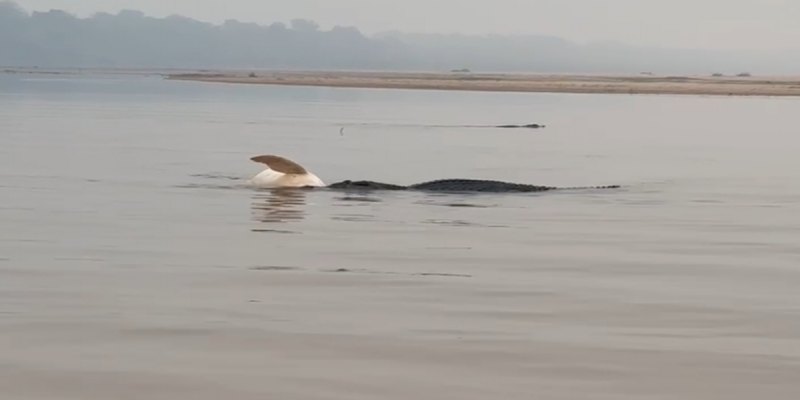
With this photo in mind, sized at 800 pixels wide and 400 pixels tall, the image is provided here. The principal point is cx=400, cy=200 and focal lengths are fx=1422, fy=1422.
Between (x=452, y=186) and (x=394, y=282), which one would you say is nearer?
(x=394, y=282)

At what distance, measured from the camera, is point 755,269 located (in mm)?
11625

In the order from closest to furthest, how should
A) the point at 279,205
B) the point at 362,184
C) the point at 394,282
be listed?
1. the point at 394,282
2. the point at 279,205
3. the point at 362,184

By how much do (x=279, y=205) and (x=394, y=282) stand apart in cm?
599

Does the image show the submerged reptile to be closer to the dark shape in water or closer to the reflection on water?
the dark shape in water

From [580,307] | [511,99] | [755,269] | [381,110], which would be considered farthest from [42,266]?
[511,99]

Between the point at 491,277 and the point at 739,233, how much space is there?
4438 mm

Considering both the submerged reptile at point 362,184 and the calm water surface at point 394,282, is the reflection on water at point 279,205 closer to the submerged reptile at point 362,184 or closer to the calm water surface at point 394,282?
the calm water surface at point 394,282

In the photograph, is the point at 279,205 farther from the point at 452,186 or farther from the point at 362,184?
the point at 452,186

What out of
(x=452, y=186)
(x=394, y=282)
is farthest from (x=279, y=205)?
(x=394, y=282)

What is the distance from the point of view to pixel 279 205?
54.0ft

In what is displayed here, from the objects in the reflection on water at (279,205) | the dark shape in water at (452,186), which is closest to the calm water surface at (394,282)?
the reflection on water at (279,205)

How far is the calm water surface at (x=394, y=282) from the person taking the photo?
24.3ft

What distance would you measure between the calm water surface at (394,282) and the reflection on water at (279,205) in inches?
2.6

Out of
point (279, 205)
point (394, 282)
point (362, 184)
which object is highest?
point (362, 184)
